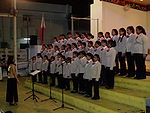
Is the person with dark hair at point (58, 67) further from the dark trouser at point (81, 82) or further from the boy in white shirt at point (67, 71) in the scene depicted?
the dark trouser at point (81, 82)

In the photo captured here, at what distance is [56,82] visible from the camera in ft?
25.8

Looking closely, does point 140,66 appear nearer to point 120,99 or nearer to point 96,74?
point 120,99

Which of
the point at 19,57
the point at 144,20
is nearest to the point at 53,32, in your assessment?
the point at 19,57

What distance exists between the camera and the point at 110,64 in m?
5.72

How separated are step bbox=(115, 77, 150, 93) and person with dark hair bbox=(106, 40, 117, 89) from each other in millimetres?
368

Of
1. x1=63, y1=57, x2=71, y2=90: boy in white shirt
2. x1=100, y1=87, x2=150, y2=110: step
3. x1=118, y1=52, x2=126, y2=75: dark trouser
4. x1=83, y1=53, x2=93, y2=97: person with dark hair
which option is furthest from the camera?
x1=63, y1=57, x2=71, y2=90: boy in white shirt

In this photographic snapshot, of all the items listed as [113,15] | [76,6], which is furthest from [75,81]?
[76,6]

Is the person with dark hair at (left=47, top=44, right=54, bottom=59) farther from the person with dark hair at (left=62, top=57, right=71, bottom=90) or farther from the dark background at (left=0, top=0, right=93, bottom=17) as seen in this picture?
the dark background at (left=0, top=0, right=93, bottom=17)

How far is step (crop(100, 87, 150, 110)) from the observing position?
474cm

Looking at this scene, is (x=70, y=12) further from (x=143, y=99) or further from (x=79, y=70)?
(x=143, y=99)

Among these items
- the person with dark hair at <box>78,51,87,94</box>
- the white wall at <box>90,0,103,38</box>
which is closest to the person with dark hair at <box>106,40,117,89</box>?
the person with dark hair at <box>78,51,87,94</box>

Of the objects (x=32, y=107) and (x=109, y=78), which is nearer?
(x=109, y=78)

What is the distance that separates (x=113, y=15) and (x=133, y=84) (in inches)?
198

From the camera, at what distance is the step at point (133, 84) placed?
211 inches
